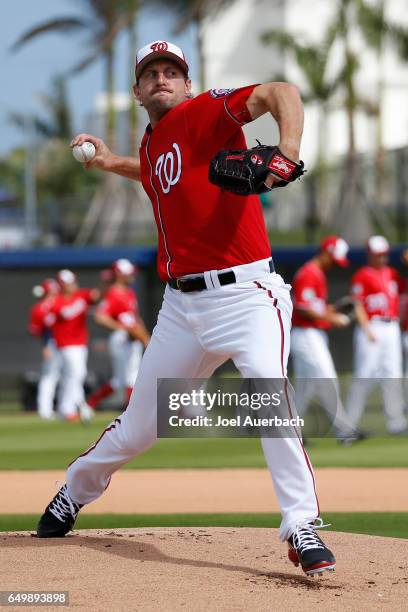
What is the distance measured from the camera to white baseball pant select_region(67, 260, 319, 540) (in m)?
4.94

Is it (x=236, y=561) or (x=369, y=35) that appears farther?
(x=369, y=35)

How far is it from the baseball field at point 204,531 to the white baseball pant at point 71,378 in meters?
3.26

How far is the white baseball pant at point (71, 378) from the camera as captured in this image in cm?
1650

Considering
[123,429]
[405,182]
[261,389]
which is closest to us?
[261,389]

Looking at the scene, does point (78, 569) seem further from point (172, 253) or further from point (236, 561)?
point (172, 253)

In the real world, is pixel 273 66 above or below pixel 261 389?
above

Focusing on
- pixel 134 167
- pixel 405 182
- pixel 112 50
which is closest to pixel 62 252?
pixel 405 182

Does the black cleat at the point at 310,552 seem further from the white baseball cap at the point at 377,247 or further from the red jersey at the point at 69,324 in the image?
the red jersey at the point at 69,324

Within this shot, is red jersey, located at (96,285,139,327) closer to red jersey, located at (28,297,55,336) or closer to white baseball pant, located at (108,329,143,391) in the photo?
white baseball pant, located at (108,329,143,391)

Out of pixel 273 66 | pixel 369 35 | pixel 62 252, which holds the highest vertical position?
pixel 273 66

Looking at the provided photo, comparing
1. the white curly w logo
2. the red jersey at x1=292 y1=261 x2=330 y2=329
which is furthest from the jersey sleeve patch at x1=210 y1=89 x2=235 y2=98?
the red jersey at x1=292 y1=261 x2=330 y2=329

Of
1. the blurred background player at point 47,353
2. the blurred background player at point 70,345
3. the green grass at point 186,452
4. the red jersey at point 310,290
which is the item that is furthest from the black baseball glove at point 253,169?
the blurred background player at point 47,353

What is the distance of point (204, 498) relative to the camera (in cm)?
845

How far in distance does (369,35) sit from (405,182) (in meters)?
8.98
